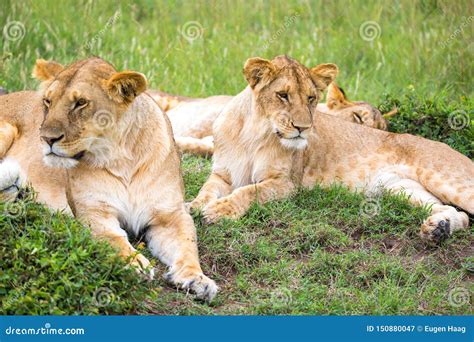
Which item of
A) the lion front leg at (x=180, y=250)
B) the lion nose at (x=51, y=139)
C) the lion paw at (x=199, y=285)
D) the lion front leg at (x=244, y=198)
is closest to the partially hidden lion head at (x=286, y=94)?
the lion front leg at (x=244, y=198)

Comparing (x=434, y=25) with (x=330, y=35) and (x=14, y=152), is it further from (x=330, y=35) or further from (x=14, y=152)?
(x=14, y=152)

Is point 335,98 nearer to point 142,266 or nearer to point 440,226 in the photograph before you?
point 440,226

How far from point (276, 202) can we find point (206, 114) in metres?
1.90

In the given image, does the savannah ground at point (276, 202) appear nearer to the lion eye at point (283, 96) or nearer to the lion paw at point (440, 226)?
the lion paw at point (440, 226)

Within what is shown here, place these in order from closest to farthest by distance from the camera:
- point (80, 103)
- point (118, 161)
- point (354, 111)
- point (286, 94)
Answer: point (80, 103), point (118, 161), point (286, 94), point (354, 111)

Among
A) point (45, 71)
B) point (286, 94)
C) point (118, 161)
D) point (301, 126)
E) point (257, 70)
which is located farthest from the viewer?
point (257, 70)

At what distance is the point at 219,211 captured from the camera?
5.85 m

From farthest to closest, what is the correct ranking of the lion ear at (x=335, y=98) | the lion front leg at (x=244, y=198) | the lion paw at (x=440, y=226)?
1. the lion ear at (x=335, y=98)
2. the lion front leg at (x=244, y=198)
3. the lion paw at (x=440, y=226)

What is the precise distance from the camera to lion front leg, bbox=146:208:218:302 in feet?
15.9

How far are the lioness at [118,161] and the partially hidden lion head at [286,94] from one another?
831mm

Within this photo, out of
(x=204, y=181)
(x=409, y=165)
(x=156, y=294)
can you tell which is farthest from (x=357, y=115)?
(x=156, y=294)

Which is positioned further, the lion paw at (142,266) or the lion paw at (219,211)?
the lion paw at (219,211)

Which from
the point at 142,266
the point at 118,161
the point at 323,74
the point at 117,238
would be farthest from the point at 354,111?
the point at 142,266

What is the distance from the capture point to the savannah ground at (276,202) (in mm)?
4637
